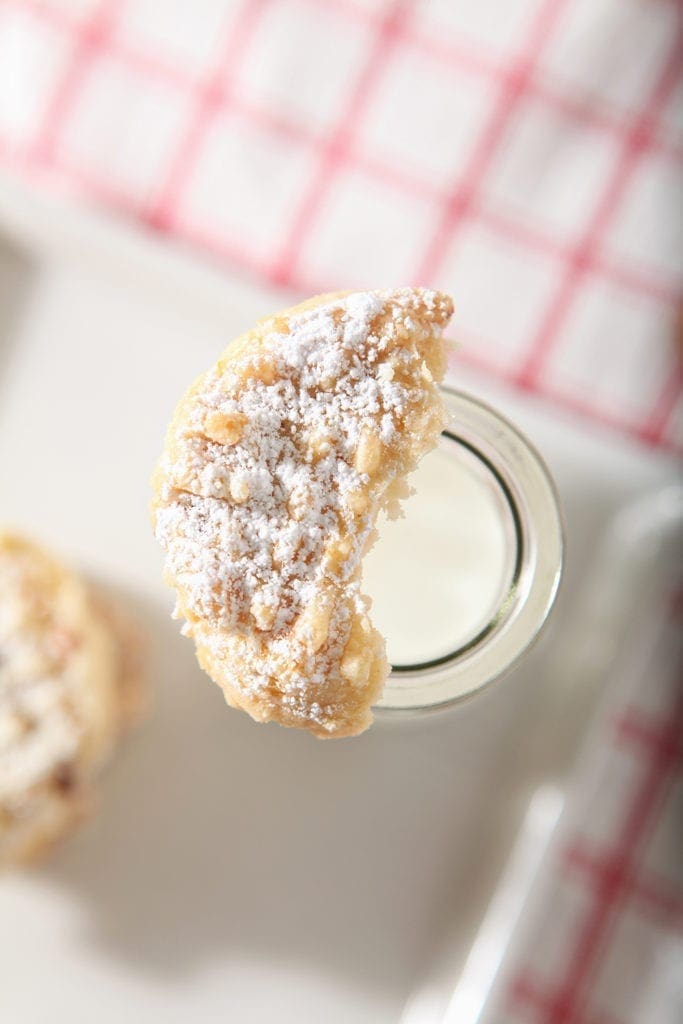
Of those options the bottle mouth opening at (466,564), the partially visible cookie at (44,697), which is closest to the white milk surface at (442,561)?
the bottle mouth opening at (466,564)

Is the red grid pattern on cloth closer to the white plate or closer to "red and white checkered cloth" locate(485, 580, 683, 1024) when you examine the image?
"red and white checkered cloth" locate(485, 580, 683, 1024)

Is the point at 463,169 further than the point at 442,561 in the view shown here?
Yes

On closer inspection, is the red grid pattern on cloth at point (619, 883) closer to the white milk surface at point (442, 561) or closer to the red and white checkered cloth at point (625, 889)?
the red and white checkered cloth at point (625, 889)

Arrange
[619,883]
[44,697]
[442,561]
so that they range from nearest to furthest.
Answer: [442,561], [44,697], [619,883]

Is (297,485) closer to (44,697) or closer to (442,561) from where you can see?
(442,561)

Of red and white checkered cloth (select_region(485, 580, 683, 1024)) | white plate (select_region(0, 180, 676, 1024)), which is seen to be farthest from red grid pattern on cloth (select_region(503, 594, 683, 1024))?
white plate (select_region(0, 180, 676, 1024))

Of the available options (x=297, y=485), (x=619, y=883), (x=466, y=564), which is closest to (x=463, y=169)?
(x=466, y=564)
